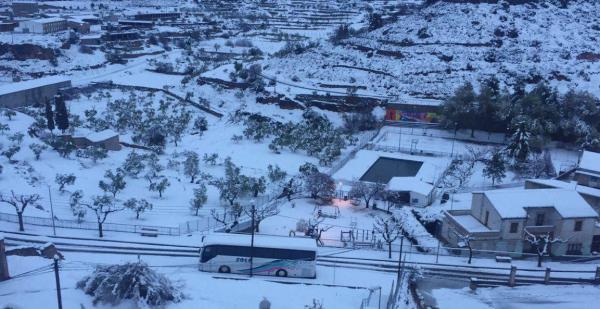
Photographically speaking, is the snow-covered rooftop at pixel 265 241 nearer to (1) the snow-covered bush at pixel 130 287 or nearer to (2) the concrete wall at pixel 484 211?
(1) the snow-covered bush at pixel 130 287

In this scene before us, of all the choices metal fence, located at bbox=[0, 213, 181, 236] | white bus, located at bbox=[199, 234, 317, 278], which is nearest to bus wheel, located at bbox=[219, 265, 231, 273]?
white bus, located at bbox=[199, 234, 317, 278]

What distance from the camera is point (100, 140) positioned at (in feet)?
122

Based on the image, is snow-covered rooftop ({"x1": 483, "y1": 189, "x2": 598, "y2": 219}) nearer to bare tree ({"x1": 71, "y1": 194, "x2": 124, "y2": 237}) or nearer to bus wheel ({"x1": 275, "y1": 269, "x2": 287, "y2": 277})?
bus wheel ({"x1": 275, "y1": 269, "x2": 287, "y2": 277})

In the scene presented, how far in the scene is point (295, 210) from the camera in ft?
97.1

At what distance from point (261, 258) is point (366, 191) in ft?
34.1

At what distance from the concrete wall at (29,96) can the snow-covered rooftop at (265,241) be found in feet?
106

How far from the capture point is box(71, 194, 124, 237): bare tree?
25.0 meters

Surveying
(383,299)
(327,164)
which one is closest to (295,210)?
(327,164)

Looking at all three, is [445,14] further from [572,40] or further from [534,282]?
[534,282]

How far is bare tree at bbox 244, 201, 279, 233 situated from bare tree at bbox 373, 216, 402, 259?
5709 mm

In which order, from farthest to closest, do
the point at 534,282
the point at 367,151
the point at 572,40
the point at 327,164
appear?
the point at 572,40 → the point at 367,151 → the point at 327,164 → the point at 534,282

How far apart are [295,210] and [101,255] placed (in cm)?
1080

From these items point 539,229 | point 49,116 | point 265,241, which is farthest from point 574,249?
point 49,116

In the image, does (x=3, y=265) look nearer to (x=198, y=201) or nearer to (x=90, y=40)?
(x=198, y=201)
